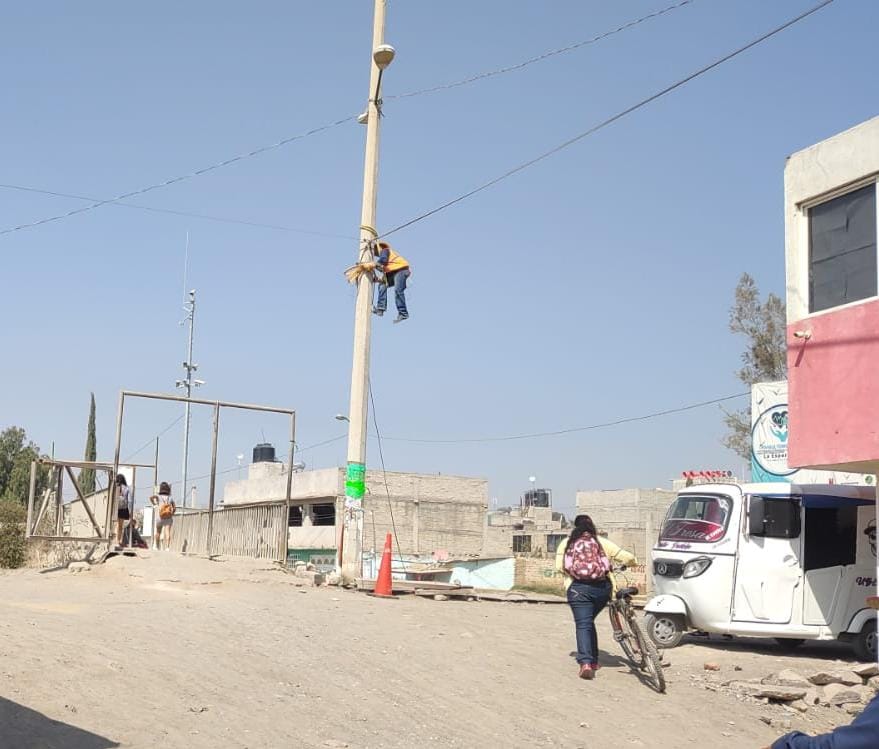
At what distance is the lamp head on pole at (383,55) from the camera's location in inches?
722

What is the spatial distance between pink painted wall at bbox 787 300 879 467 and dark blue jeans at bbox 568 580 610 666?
3.80 meters

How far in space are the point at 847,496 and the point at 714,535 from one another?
1943mm

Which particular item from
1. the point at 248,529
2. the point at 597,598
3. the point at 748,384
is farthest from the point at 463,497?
the point at 597,598

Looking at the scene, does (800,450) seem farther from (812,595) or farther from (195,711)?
(195,711)

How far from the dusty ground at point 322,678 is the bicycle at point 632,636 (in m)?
0.19

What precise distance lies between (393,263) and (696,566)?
304 inches

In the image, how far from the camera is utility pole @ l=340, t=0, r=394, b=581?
17.6m

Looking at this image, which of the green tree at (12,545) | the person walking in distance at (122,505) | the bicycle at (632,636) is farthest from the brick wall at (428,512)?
the bicycle at (632,636)

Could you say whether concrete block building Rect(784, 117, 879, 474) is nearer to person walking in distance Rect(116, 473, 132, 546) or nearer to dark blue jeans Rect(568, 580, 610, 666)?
dark blue jeans Rect(568, 580, 610, 666)

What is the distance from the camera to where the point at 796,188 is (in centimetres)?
1373

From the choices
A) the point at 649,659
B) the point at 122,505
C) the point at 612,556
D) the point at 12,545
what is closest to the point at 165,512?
the point at 122,505

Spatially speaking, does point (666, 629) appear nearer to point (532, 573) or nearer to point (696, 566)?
point (696, 566)

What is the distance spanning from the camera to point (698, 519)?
14344 mm

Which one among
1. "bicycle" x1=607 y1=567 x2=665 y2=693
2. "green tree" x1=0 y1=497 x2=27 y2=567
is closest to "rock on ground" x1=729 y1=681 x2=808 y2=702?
"bicycle" x1=607 y1=567 x2=665 y2=693
